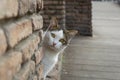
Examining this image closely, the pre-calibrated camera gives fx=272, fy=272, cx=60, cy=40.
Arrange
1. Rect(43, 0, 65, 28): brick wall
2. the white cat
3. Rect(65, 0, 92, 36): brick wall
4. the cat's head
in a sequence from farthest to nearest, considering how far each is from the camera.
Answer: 1. Rect(65, 0, 92, 36): brick wall
2. Rect(43, 0, 65, 28): brick wall
3. the cat's head
4. the white cat

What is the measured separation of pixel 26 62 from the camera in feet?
3.30

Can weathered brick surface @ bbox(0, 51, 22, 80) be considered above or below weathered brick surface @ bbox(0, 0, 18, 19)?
below

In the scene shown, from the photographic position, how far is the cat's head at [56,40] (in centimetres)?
181

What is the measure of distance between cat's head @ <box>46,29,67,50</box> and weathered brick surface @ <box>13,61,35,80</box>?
694 mm

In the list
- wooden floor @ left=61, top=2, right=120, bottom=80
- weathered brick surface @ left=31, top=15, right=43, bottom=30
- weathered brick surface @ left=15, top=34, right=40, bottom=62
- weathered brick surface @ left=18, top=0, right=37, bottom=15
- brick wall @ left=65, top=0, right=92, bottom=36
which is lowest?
wooden floor @ left=61, top=2, right=120, bottom=80

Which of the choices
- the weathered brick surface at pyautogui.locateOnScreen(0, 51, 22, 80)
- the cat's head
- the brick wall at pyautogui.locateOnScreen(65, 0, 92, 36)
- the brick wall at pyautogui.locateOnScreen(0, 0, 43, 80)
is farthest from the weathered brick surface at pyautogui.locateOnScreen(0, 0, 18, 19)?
the brick wall at pyautogui.locateOnScreen(65, 0, 92, 36)

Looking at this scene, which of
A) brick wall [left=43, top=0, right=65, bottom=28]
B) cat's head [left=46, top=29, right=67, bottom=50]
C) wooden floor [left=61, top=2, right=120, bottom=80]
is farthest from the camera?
brick wall [left=43, top=0, right=65, bottom=28]

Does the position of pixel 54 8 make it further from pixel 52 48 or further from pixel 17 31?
pixel 17 31

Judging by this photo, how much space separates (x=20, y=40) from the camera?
0.92 meters

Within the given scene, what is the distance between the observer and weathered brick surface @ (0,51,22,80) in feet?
2.36

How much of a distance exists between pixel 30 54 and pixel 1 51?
1.07 feet

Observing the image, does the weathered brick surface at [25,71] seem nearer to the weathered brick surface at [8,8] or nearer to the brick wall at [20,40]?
the brick wall at [20,40]

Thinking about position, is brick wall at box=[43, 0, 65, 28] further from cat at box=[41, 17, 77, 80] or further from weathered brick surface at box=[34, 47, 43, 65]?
weathered brick surface at box=[34, 47, 43, 65]

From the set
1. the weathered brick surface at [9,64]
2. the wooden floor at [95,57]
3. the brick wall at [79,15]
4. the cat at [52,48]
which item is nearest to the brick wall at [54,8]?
the wooden floor at [95,57]
